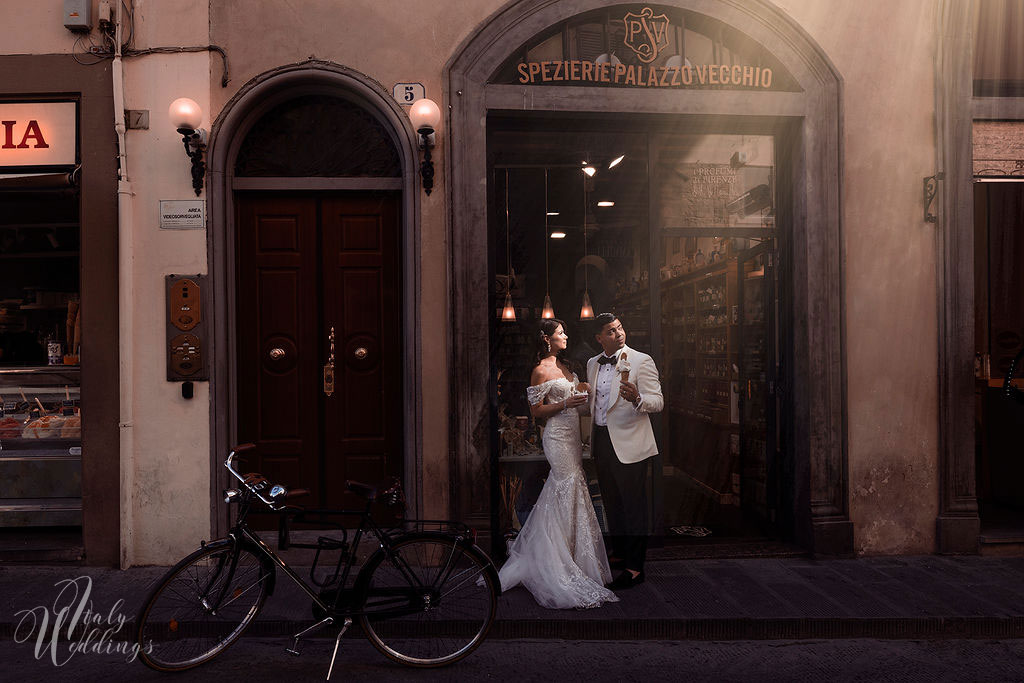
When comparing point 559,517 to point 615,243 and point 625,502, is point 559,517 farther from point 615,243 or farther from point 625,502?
point 615,243

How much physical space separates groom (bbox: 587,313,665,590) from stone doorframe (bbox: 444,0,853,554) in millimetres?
1023

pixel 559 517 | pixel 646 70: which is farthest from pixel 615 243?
pixel 559 517

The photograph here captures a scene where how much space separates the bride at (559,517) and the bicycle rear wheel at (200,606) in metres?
1.78

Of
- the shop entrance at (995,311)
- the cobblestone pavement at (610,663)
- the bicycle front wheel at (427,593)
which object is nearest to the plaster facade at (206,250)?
the cobblestone pavement at (610,663)

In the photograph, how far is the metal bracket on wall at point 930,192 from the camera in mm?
5727

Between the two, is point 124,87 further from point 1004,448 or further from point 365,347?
point 1004,448

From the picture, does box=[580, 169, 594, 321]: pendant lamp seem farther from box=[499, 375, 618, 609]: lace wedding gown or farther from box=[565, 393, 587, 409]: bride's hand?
box=[565, 393, 587, 409]: bride's hand

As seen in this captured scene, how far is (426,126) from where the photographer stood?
5316 millimetres

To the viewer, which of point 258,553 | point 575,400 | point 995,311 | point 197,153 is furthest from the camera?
point 995,311

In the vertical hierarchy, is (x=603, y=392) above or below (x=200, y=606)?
above

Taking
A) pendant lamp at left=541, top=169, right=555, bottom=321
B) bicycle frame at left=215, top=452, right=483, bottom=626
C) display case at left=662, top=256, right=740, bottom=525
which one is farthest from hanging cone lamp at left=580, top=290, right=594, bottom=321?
bicycle frame at left=215, top=452, right=483, bottom=626

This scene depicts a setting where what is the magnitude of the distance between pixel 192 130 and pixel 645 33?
3802mm

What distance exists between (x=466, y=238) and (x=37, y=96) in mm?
3746

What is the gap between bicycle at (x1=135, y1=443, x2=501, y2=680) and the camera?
12.0 feet
